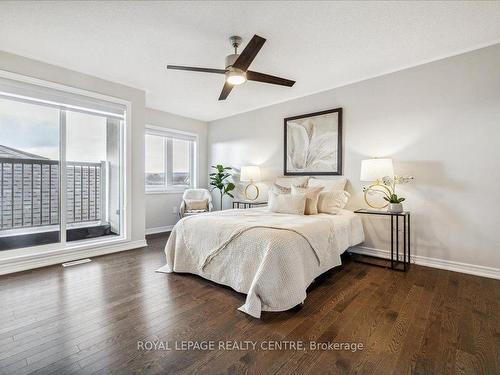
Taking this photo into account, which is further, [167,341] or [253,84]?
[253,84]

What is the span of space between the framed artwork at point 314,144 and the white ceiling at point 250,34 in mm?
621

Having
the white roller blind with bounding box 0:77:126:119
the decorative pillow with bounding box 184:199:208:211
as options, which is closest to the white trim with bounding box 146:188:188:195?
the decorative pillow with bounding box 184:199:208:211

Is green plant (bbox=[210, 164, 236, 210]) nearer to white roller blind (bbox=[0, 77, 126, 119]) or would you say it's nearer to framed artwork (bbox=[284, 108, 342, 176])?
framed artwork (bbox=[284, 108, 342, 176])

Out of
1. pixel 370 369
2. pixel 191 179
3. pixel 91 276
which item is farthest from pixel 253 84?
pixel 370 369

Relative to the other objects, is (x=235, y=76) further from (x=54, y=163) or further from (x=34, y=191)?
(x=34, y=191)

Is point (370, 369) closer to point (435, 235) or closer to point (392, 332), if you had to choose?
point (392, 332)

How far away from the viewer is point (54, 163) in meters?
3.15

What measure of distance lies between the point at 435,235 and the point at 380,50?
89.2 inches

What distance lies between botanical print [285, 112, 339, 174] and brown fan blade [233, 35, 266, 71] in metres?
1.89

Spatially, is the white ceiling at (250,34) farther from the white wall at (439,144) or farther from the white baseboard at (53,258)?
the white baseboard at (53,258)

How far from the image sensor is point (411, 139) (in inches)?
120

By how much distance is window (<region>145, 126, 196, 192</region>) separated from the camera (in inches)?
193

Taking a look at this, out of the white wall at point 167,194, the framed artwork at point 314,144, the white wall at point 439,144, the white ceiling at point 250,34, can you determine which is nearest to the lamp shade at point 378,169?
the white wall at point 439,144

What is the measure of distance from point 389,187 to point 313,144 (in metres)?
1.28
